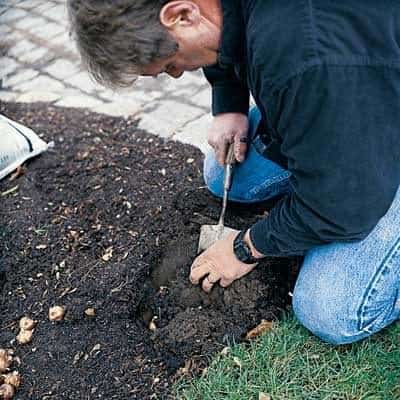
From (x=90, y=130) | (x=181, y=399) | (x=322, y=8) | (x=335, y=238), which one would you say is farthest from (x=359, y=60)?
(x=90, y=130)

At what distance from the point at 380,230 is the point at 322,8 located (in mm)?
732

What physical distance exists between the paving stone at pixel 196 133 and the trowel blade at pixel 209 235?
0.68 meters

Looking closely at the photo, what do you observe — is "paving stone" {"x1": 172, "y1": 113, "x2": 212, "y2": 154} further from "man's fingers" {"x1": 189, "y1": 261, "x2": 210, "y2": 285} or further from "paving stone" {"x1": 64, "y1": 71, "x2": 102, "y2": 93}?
→ "man's fingers" {"x1": 189, "y1": 261, "x2": 210, "y2": 285}

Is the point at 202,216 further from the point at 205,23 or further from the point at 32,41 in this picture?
the point at 32,41

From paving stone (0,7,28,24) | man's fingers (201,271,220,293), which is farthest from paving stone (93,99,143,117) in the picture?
paving stone (0,7,28,24)

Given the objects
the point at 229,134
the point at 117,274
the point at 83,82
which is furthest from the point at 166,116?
the point at 117,274

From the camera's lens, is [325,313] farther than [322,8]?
Yes

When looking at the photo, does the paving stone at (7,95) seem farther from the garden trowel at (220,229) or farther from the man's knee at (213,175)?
the garden trowel at (220,229)

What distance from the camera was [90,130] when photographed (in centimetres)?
315

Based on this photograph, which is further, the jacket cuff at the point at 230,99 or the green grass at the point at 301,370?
the jacket cuff at the point at 230,99

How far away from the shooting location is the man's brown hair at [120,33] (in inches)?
58.4

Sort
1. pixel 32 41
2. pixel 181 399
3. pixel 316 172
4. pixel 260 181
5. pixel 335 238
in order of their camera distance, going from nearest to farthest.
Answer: pixel 316 172
pixel 335 238
pixel 181 399
pixel 260 181
pixel 32 41

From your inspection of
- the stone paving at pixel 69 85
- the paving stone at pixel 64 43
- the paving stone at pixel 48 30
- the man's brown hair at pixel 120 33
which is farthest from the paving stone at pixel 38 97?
the man's brown hair at pixel 120 33

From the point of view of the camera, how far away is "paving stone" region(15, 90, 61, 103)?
3564mm
